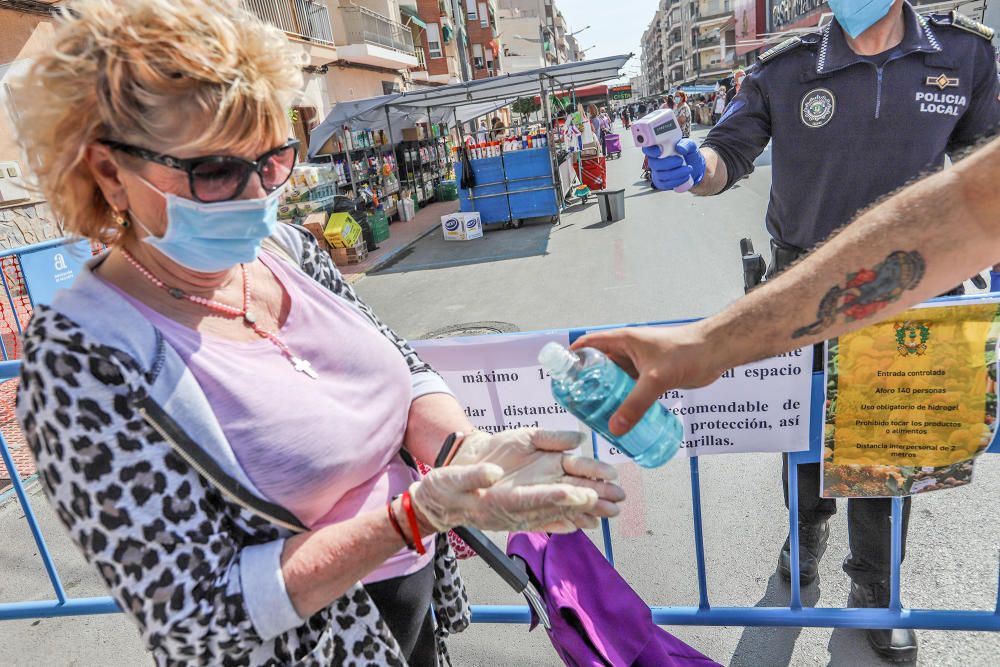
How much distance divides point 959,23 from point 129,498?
9.95 feet

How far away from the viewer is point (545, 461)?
1320 mm

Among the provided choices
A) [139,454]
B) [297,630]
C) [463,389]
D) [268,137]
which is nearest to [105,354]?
[139,454]

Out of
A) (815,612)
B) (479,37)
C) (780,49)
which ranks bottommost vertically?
(815,612)

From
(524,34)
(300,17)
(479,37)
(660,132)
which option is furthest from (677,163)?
(524,34)

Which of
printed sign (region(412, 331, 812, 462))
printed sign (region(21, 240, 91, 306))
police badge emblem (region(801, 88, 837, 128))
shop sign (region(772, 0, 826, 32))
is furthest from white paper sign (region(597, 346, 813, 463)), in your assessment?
shop sign (region(772, 0, 826, 32))

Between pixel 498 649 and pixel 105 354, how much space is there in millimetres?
2237

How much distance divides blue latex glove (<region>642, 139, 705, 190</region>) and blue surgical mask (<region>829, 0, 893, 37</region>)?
27.1 inches

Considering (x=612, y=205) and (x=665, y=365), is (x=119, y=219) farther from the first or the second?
(x=612, y=205)

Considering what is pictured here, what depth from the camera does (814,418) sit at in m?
2.10

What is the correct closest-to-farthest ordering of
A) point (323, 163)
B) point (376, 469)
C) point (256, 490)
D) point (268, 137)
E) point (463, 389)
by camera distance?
point (256, 490) < point (268, 137) < point (376, 469) < point (463, 389) < point (323, 163)

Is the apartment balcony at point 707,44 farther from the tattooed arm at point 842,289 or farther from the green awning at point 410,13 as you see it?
the tattooed arm at point 842,289

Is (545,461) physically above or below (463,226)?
above

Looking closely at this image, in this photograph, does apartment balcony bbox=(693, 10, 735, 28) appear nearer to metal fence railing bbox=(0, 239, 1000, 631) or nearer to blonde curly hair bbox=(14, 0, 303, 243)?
metal fence railing bbox=(0, 239, 1000, 631)

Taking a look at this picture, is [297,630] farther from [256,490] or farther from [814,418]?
[814,418]
